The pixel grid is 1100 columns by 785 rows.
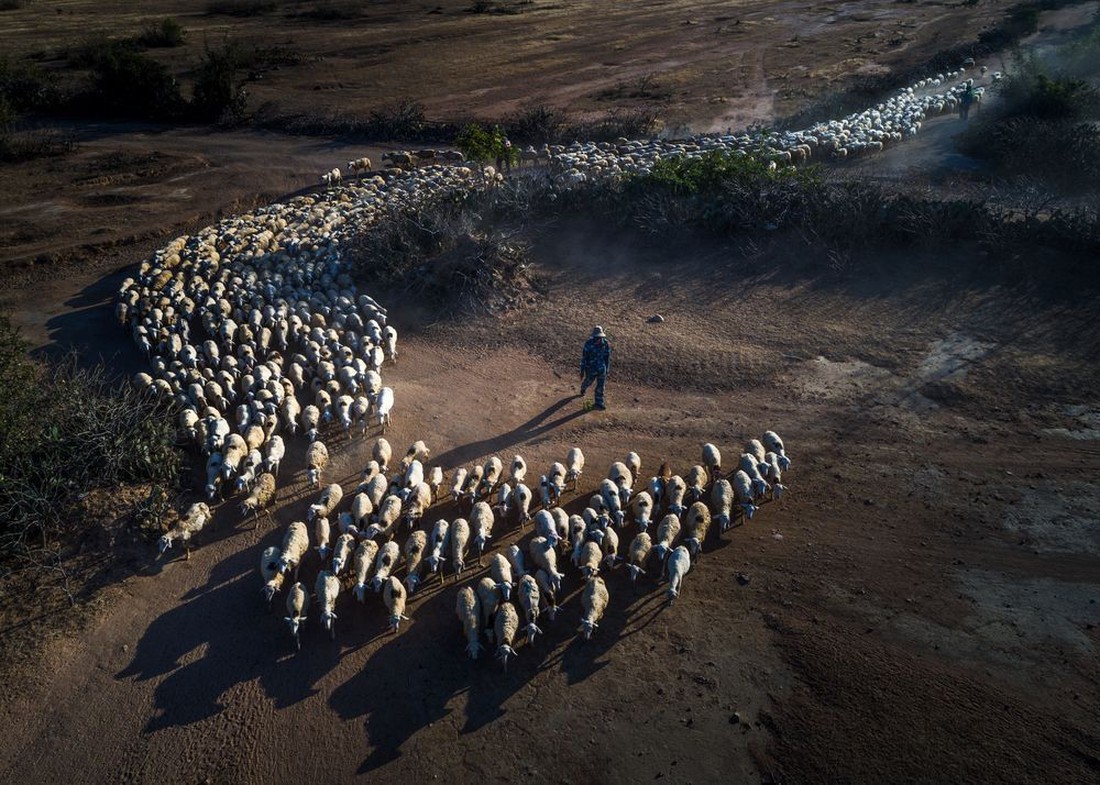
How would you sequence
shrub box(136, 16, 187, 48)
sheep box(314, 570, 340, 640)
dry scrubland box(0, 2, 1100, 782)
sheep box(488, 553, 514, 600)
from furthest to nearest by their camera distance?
shrub box(136, 16, 187, 48)
sheep box(488, 553, 514, 600)
sheep box(314, 570, 340, 640)
dry scrubland box(0, 2, 1100, 782)

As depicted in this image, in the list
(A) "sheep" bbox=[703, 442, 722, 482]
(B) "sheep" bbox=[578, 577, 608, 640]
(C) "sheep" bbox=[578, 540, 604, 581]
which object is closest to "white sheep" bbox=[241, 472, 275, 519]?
(C) "sheep" bbox=[578, 540, 604, 581]

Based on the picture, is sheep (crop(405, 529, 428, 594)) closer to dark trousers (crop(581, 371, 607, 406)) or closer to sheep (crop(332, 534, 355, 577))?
sheep (crop(332, 534, 355, 577))

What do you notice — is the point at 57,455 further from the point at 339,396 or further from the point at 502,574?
the point at 502,574

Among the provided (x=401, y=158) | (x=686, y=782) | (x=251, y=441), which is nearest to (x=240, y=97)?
(x=401, y=158)

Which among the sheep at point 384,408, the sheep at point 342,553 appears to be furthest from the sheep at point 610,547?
the sheep at point 384,408

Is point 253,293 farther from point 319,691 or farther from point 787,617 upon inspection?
point 787,617

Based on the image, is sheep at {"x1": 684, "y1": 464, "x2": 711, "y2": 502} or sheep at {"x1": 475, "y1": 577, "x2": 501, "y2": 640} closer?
sheep at {"x1": 475, "y1": 577, "x2": 501, "y2": 640}

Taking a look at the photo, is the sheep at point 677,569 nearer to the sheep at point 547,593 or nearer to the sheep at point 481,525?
the sheep at point 547,593
